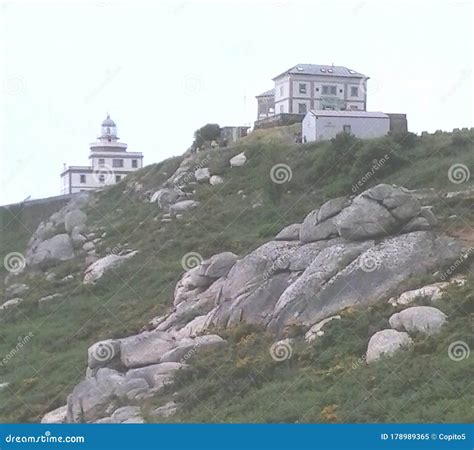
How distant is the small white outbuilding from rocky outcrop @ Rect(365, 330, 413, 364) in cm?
2502

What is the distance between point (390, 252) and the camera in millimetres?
21516

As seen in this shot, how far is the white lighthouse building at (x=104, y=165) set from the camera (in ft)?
238

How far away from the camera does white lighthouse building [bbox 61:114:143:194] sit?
72.6 meters

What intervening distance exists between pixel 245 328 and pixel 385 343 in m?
4.36

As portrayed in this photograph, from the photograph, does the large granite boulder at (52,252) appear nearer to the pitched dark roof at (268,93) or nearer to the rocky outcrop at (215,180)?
the rocky outcrop at (215,180)

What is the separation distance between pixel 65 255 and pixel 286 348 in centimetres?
1959

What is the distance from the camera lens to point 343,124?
4338cm

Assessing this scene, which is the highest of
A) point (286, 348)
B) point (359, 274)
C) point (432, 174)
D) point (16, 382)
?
point (432, 174)

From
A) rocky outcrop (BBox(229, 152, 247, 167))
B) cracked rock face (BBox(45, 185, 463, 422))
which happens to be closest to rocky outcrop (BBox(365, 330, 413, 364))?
cracked rock face (BBox(45, 185, 463, 422))

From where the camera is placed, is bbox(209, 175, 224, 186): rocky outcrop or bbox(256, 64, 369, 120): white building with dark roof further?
bbox(256, 64, 369, 120): white building with dark roof

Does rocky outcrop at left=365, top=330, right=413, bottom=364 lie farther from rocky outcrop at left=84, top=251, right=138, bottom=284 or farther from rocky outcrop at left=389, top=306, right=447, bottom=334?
rocky outcrop at left=84, top=251, right=138, bottom=284

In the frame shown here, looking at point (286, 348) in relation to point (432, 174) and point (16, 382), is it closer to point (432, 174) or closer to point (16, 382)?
point (16, 382)

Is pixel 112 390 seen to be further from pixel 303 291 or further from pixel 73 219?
pixel 73 219

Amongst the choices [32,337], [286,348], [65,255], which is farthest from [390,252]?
[65,255]
